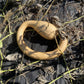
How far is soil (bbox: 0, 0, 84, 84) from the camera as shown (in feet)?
5.28

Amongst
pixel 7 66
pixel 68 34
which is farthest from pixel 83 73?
pixel 7 66

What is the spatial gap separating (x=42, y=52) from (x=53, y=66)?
22 cm

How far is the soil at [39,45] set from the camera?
1.61 meters

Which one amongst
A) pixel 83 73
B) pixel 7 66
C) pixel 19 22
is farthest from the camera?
pixel 19 22

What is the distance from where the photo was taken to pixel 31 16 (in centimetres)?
184

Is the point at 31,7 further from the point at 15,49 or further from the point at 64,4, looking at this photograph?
the point at 15,49

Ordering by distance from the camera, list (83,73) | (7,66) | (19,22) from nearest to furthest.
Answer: (83,73), (7,66), (19,22)

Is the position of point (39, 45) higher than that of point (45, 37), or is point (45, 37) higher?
point (45, 37)

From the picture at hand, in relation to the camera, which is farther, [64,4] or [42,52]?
[64,4]

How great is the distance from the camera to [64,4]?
72.9 inches

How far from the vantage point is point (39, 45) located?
1.72 metres

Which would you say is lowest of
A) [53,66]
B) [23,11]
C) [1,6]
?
[53,66]

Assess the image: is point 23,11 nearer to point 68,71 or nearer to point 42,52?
point 42,52

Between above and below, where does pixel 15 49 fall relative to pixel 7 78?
above
